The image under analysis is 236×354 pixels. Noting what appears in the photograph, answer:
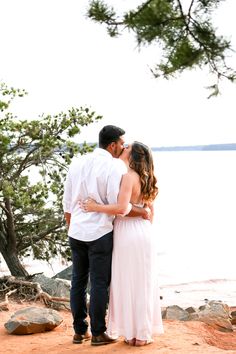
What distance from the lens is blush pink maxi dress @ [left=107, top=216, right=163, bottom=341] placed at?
21.2 ft

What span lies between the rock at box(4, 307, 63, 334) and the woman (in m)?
1.32

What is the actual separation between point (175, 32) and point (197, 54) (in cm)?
34

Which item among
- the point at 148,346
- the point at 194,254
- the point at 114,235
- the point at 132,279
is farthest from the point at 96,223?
the point at 194,254

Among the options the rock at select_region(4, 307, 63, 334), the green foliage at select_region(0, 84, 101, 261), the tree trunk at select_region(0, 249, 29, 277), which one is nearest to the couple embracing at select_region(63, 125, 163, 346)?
the rock at select_region(4, 307, 63, 334)

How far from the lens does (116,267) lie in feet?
21.2

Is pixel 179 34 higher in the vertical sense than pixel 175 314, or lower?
higher

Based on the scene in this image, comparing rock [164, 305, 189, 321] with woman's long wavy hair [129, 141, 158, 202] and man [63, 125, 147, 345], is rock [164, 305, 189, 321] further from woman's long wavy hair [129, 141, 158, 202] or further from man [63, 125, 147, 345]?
woman's long wavy hair [129, 141, 158, 202]

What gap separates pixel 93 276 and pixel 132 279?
0.40 meters

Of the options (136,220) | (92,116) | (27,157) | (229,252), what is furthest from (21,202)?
(229,252)

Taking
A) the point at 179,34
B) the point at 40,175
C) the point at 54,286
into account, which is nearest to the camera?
the point at 179,34

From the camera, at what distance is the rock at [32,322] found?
24.9ft

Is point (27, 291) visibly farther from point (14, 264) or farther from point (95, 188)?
point (95, 188)

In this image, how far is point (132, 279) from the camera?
6531mm

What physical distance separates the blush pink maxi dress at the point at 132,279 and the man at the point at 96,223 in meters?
0.09
